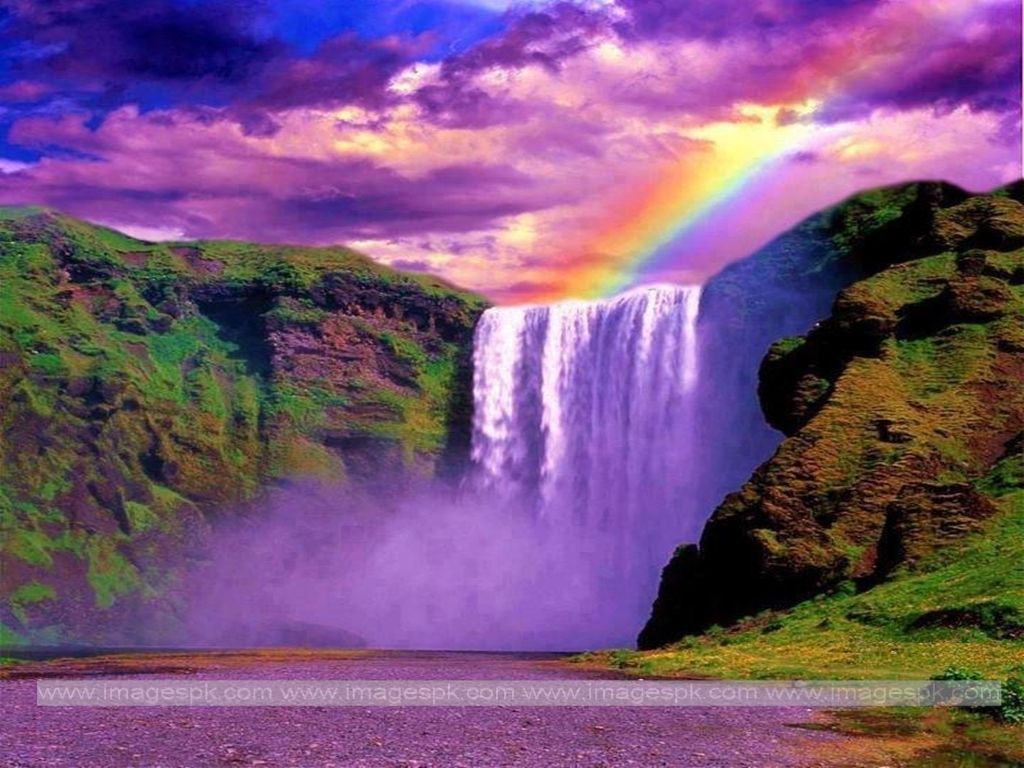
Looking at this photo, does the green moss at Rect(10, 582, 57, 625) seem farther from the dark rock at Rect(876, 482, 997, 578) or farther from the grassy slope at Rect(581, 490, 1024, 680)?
the dark rock at Rect(876, 482, 997, 578)

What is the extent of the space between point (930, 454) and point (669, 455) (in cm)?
6040

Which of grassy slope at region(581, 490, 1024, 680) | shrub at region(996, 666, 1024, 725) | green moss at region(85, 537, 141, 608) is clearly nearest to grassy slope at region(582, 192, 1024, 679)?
grassy slope at region(581, 490, 1024, 680)

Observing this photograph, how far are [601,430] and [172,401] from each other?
77844mm

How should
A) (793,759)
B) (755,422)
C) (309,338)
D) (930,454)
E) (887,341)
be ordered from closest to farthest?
(793,759), (930,454), (887,341), (755,422), (309,338)

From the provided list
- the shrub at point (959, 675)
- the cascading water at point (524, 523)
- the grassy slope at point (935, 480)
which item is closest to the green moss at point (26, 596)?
the cascading water at point (524, 523)

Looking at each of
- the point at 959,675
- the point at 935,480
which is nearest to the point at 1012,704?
the point at 959,675

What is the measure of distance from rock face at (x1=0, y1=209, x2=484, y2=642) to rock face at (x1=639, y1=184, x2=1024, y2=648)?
95996mm

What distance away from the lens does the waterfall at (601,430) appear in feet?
384

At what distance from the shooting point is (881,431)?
59.6 meters

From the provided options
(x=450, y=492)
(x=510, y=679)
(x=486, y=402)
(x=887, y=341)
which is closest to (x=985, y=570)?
(x=510, y=679)

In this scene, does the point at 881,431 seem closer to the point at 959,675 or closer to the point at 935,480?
the point at 935,480

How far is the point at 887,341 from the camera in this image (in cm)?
6700

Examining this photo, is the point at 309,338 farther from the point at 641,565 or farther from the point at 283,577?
the point at 641,565

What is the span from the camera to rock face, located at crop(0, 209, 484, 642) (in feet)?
526
